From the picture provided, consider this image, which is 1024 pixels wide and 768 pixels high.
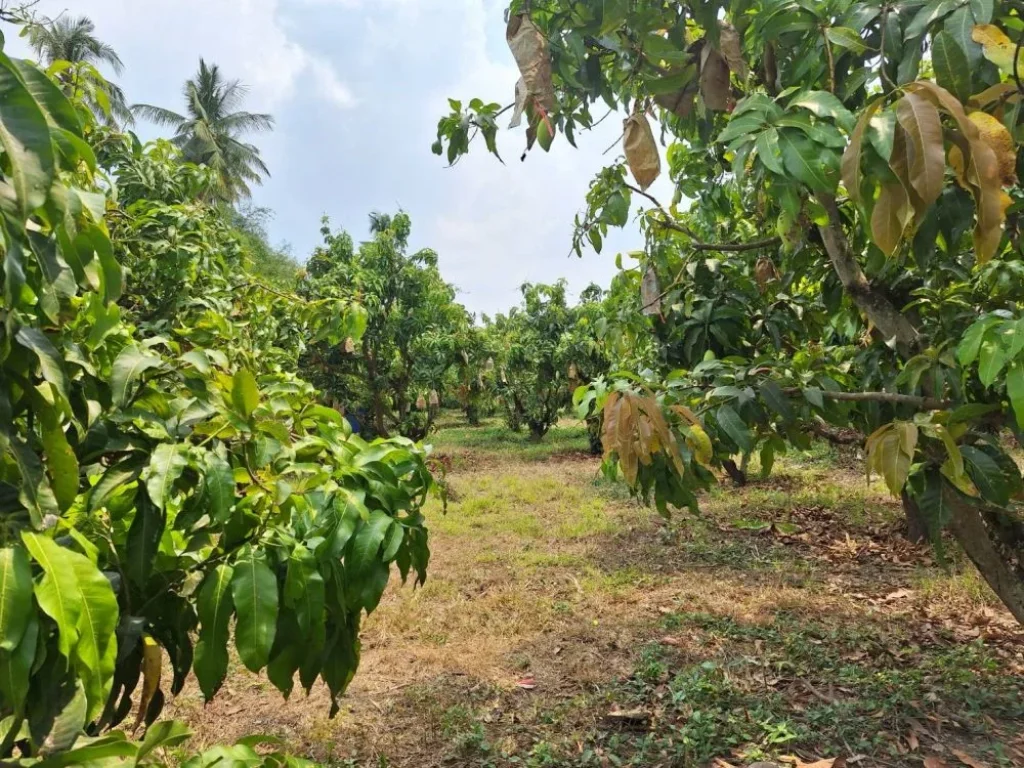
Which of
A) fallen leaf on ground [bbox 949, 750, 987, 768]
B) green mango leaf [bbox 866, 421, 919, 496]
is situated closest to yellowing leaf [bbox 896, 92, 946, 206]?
green mango leaf [bbox 866, 421, 919, 496]

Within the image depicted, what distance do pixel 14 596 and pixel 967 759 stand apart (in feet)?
8.77

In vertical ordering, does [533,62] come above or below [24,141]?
above

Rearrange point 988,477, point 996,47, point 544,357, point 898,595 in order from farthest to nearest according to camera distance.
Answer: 1. point 544,357
2. point 898,595
3. point 988,477
4. point 996,47

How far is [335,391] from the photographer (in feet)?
33.3

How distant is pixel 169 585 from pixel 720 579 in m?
3.75

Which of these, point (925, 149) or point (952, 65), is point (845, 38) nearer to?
point (952, 65)

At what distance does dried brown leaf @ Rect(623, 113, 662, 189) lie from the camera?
1.47 m

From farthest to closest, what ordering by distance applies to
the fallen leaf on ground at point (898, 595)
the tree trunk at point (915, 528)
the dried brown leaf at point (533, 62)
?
the tree trunk at point (915, 528)
the fallen leaf on ground at point (898, 595)
the dried brown leaf at point (533, 62)

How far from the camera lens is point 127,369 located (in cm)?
89

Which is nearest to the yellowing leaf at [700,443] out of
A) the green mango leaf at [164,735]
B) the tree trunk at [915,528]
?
the green mango leaf at [164,735]

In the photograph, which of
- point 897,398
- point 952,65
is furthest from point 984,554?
point 952,65

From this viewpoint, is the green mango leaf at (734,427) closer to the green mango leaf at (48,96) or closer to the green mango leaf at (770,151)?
the green mango leaf at (770,151)

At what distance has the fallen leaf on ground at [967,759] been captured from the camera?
6.79ft

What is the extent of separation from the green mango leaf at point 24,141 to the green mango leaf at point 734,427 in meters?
1.56
